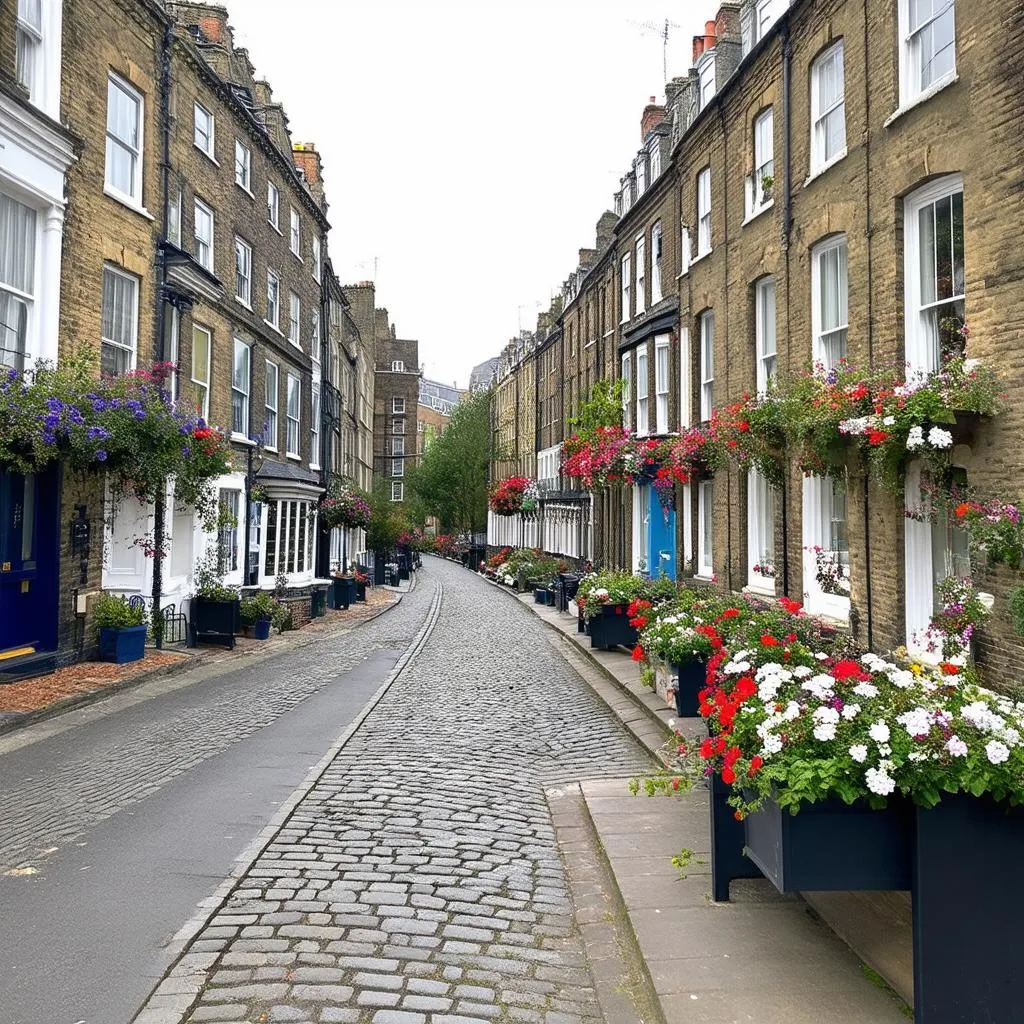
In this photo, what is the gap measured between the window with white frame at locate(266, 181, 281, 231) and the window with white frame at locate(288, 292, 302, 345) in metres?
2.18

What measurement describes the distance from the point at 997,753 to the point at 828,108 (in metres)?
11.0

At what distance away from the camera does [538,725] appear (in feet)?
35.2

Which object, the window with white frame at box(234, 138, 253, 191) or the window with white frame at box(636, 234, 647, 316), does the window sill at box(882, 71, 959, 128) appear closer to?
the window with white frame at box(636, 234, 647, 316)

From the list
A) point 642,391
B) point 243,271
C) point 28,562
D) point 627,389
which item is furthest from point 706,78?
point 28,562

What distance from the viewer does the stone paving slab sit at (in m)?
3.90

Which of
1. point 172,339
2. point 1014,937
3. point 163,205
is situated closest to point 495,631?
point 172,339

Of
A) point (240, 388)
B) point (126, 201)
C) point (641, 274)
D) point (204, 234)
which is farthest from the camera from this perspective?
point (641, 274)

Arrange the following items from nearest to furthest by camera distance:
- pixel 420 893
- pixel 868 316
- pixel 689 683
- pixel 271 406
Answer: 1. pixel 420 893
2. pixel 689 683
3. pixel 868 316
4. pixel 271 406

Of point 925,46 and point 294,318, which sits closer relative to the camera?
point 925,46

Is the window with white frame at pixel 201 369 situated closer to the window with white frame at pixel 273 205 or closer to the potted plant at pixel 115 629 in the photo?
the potted plant at pixel 115 629

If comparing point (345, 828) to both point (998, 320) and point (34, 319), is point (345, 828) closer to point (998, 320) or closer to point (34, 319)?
point (998, 320)

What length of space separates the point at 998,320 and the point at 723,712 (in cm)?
573

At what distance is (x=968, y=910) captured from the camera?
3426 millimetres

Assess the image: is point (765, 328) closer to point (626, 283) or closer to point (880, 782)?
point (626, 283)
